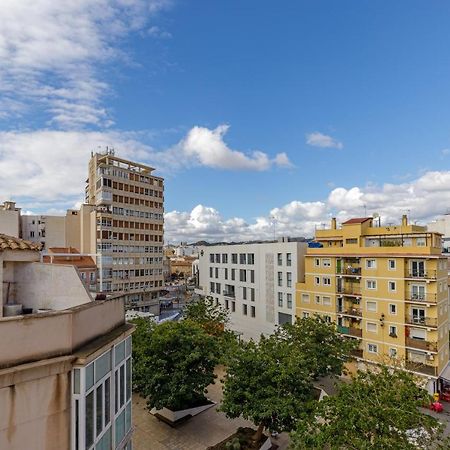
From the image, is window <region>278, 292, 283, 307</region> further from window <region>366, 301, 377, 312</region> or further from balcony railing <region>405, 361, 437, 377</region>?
balcony railing <region>405, 361, 437, 377</region>

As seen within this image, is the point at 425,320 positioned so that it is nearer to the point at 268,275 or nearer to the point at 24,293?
the point at 268,275

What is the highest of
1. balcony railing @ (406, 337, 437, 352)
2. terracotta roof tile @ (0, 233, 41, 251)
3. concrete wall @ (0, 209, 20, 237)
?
concrete wall @ (0, 209, 20, 237)

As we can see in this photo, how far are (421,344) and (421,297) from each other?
3.59m

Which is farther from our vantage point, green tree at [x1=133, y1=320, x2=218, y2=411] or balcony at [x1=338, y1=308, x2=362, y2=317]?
balcony at [x1=338, y1=308, x2=362, y2=317]

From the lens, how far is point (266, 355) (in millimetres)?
17141

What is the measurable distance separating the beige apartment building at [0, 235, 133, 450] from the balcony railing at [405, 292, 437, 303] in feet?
82.6

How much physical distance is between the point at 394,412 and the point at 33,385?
10.2m

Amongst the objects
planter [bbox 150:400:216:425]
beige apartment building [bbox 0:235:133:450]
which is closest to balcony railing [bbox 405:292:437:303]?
planter [bbox 150:400:216:425]

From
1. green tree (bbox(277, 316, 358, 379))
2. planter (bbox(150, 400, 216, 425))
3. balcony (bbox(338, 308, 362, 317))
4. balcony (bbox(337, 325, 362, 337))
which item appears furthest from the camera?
balcony (bbox(338, 308, 362, 317))

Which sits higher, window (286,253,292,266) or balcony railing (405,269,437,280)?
window (286,253,292,266)

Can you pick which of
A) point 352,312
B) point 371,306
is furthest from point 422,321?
point 352,312

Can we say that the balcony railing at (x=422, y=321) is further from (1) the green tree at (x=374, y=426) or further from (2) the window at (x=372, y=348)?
(1) the green tree at (x=374, y=426)

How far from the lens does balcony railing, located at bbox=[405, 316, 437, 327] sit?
26469 mm

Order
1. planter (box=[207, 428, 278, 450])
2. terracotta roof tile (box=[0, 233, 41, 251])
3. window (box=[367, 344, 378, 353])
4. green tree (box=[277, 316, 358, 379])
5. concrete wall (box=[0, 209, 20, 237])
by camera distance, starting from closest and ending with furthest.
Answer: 1. terracotta roof tile (box=[0, 233, 41, 251])
2. planter (box=[207, 428, 278, 450])
3. green tree (box=[277, 316, 358, 379])
4. window (box=[367, 344, 378, 353])
5. concrete wall (box=[0, 209, 20, 237])
